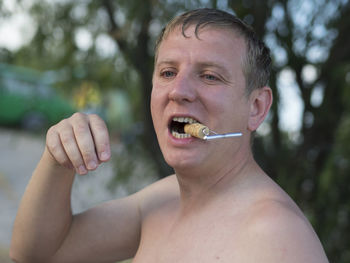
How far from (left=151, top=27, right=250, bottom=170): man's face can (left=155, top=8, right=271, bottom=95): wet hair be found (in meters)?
0.02

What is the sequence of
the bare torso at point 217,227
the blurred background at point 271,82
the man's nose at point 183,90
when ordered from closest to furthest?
1. the bare torso at point 217,227
2. the man's nose at point 183,90
3. the blurred background at point 271,82

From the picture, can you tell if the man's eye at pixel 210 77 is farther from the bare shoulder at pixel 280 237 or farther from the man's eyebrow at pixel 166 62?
the bare shoulder at pixel 280 237

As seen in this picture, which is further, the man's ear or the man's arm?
the man's ear

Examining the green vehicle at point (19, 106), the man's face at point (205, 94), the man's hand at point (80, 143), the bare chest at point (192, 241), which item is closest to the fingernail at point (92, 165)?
the man's hand at point (80, 143)

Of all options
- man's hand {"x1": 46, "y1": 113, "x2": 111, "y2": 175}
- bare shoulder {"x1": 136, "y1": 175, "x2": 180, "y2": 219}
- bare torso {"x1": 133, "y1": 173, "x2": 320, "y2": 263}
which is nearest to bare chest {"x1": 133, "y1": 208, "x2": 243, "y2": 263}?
→ bare torso {"x1": 133, "y1": 173, "x2": 320, "y2": 263}

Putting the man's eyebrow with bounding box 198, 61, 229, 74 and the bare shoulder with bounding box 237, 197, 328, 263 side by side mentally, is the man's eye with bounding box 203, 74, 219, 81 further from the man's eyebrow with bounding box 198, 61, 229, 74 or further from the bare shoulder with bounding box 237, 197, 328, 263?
the bare shoulder with bounding box 237, 197, 328, 263

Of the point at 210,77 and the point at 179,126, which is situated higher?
the point at 210,77

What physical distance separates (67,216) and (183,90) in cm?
64

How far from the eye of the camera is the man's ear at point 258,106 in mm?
1422

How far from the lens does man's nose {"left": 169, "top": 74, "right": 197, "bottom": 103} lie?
1.32 metres

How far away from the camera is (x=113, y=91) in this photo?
398 centimetres

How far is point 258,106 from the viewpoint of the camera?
144cm

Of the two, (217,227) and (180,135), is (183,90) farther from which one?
(217,227)

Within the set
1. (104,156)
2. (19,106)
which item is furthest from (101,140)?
(19,106)
